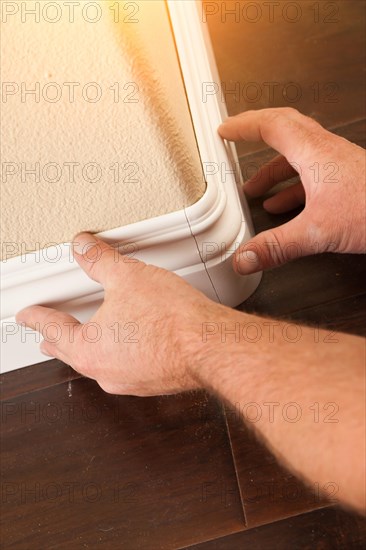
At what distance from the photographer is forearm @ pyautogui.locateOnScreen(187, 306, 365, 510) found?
572mm

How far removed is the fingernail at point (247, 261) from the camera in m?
0.79

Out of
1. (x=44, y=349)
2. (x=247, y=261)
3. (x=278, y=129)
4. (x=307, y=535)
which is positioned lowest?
(x=307, y=535)

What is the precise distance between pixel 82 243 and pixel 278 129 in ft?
0.97

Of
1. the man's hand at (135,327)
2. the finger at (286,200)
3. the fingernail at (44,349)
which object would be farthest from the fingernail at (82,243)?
the finger at (286,200)

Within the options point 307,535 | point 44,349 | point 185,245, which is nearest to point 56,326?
point 44,349

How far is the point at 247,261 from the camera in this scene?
31.3 inches

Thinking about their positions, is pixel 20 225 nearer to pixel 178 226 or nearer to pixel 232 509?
pixel 178 226

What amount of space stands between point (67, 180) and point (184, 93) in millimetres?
219

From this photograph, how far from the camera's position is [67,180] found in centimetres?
71

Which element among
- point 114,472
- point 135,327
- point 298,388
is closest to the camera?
point 298,388

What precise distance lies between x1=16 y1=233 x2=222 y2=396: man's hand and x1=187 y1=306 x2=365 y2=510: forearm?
1.2 inches

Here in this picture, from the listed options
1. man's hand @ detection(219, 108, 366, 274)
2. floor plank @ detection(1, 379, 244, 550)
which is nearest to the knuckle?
man's hand @ detection(219, 108, 366, 274)

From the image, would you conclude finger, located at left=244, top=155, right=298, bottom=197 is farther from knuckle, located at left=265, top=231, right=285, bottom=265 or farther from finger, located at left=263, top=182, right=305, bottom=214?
knuckle, located at left=265, top=231, right=285, bottom=265

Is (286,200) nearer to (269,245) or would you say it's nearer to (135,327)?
(269,245)
